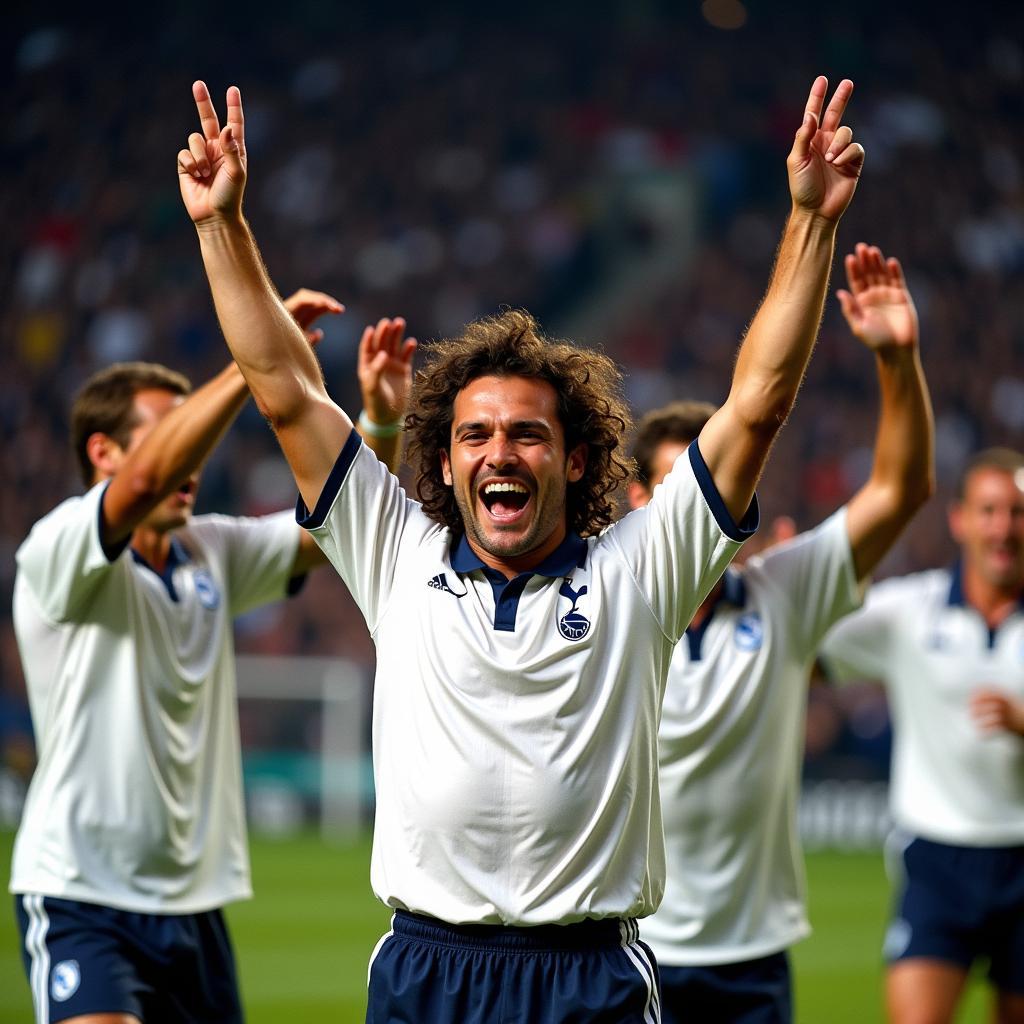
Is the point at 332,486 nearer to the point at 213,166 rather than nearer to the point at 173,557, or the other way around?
the point at 213,166

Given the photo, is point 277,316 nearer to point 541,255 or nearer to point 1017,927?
point 1017,927

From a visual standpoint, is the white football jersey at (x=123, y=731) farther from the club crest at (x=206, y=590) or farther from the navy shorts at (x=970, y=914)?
the navy shorts at (x=970, y=914)

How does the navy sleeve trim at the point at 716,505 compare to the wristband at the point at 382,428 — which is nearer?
the navy sleeve trim at the point at 716,505

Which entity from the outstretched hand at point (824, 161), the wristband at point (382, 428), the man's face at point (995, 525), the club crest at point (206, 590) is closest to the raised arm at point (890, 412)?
the outstretched hand at point (824, 161)

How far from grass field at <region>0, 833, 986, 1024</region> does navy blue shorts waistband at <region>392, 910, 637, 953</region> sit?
4.78 meters

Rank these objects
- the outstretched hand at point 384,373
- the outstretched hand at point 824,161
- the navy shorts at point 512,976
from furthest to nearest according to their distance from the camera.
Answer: the outstretched hand at point 384,373
the outstretched hand at point 824,161
the navy shorts at point 512,976

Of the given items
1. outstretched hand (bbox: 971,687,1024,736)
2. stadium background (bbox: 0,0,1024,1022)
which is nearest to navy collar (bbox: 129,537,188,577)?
outstretched hand (bbox: 971,687,1024,736)

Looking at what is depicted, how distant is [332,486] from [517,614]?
487 mm

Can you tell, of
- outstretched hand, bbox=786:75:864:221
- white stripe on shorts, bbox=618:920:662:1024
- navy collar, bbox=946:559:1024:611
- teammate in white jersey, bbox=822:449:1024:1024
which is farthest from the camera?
navy collar, bbox=946:559:1024:611

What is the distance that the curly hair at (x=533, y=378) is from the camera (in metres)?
3.64

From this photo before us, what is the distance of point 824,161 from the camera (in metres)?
3.53

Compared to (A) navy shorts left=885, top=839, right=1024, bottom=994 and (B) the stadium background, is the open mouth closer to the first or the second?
(A) navy shorts left=885, top=839, right=1024, bottom=994

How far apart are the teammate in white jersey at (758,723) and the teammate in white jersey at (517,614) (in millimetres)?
952

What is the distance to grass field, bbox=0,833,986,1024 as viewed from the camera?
8.16 m
